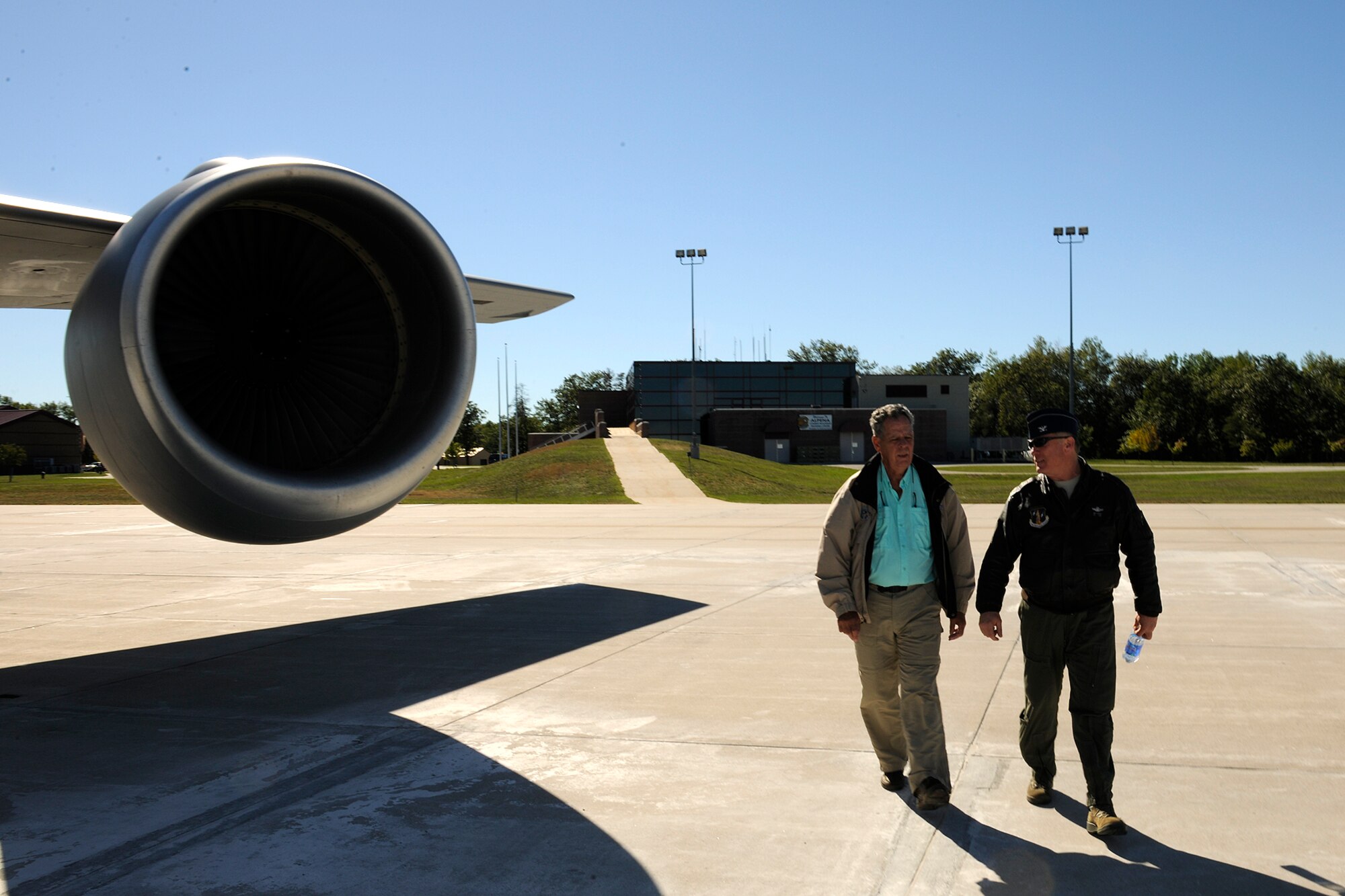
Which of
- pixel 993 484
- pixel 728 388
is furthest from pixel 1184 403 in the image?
pixel 993 484

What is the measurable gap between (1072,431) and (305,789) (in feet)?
12.4

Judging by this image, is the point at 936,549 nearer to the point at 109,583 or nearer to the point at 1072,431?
the point at 1072,431

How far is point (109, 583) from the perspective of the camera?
1280cm

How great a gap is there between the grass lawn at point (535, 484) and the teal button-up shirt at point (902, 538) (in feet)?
87.3

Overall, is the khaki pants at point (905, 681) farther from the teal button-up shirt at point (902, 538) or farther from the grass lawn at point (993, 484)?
the grass lawn at point (993, 484)

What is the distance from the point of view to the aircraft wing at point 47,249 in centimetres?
688

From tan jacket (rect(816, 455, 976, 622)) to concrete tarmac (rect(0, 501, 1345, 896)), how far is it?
35.0 inches

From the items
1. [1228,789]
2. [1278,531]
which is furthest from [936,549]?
[1278,531]

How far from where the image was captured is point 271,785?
484 cm

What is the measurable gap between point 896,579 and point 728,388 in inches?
2892

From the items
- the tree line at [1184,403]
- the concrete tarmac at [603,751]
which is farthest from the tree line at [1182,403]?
the concrete tarmac at [603,751]

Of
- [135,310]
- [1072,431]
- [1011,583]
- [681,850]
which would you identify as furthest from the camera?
[1011,583]

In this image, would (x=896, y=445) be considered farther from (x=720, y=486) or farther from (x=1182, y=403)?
(x=1182, y=403)

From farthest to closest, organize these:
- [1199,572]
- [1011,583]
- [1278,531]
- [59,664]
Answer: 1. [1278,531]
2. [1199,572]
3. [1011,583]
4. [59,664]
